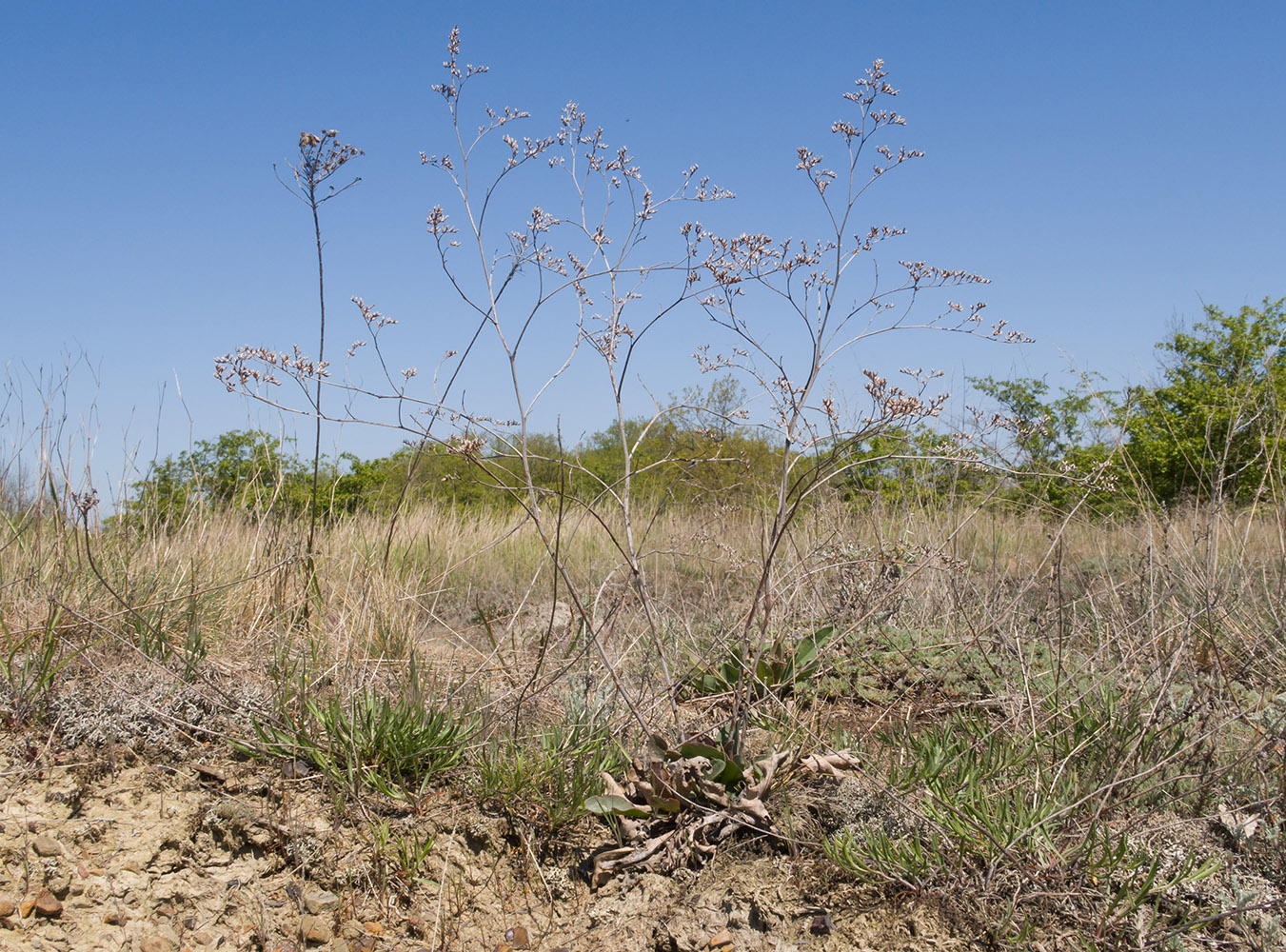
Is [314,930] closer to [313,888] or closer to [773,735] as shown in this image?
[313,888]

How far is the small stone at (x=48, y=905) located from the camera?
83.4 inches

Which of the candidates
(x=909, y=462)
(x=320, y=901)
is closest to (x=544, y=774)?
(x=320, y=901)

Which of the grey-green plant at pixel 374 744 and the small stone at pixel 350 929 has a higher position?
the grey-green plant at pixel 374 744

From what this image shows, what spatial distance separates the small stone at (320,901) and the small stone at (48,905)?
59cm

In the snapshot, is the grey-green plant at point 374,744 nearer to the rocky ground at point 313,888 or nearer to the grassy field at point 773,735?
the grassy field at point 773,735

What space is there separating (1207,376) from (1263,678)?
1129 cm

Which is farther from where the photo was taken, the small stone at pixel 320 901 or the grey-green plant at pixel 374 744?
the grey-green plant at pixel 374 744

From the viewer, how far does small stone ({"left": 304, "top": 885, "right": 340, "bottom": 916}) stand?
7.38ft

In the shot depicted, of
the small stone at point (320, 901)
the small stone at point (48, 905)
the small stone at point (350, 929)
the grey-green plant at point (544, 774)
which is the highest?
the grey-green plant at point (544, 774)

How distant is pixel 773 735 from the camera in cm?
276

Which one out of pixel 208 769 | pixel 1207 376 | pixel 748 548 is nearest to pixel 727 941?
pixel 208 769

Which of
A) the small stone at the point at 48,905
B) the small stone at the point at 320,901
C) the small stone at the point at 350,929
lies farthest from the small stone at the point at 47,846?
the small stone at the point at 350,929

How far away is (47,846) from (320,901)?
762 mm

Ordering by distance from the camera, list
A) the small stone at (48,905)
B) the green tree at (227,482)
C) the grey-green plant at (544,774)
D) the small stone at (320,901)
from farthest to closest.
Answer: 1. the green tree at (227,482)
2. the grey-green plant at (544,774)
3. the small stone at (320,901)
4. the small stone at (48,905)
